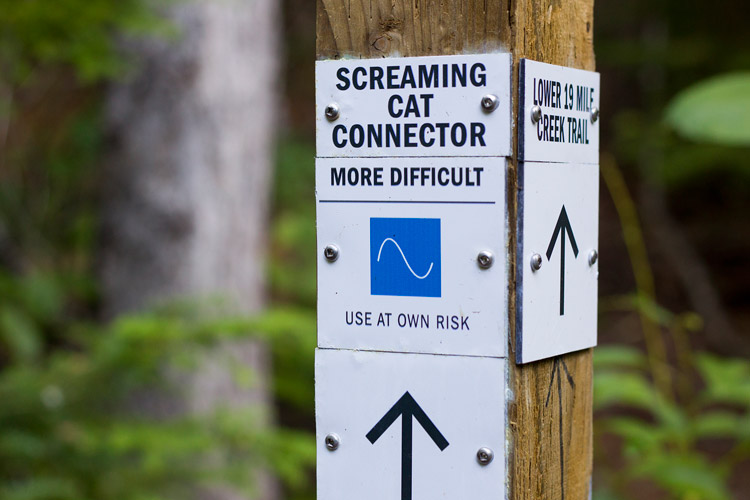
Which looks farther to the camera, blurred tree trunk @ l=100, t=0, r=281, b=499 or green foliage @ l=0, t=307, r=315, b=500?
blurred tree trunk @ l=100, t=0, r=281, b=499

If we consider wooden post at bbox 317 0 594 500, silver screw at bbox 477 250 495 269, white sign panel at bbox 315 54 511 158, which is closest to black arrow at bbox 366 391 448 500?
wooden post at bbox 317 0 594 500

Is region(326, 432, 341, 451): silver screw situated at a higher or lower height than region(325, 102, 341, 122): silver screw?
lower

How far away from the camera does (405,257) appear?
4.41 feet

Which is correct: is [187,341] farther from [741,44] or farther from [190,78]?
[741,44]

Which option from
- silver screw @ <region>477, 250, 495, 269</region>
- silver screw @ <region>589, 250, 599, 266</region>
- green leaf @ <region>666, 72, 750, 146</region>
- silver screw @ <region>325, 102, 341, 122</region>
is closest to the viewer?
silver screw @ <region>477, 250, 495, 269</region>

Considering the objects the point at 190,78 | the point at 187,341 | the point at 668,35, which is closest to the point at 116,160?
the point at 190,78

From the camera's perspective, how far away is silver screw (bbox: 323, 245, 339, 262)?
4.58 feet

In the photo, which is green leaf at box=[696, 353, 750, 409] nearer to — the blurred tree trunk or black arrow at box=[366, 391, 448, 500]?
black arrow at box=[366, 391, 448, 500]

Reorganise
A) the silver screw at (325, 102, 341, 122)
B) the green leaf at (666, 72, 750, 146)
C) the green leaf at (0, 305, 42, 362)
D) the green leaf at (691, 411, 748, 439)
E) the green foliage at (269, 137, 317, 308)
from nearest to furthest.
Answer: the silver screw at (325, 102, 341, 122)
the green leaf at (666, 72, 750, 146)
the green leaf at (691, 411, 748, 439)
the green leaf at (0, 305, 42, 362)
the green foliage at (269, 137, 317, 308)

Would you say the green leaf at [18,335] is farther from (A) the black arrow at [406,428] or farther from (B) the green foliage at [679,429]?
(A) the black arrow at [406,428]

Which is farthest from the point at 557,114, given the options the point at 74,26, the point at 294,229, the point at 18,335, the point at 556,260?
the point at 294,229

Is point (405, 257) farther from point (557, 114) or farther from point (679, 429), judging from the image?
point (679, 429)

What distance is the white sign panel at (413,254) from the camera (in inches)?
51.3

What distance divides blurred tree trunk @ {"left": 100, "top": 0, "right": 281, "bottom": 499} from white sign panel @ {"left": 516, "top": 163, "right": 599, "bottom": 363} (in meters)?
2.86
